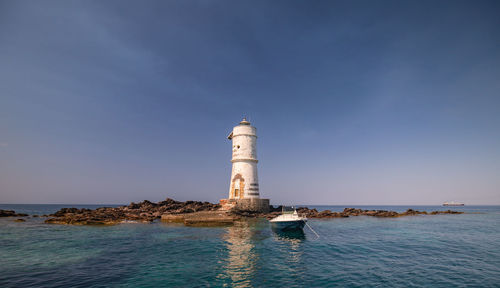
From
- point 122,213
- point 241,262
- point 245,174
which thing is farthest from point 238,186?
point 241,262

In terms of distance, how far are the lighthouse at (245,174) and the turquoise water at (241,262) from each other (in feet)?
55.0

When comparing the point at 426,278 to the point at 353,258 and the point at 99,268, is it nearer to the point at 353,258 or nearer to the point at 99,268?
the point at 353,258

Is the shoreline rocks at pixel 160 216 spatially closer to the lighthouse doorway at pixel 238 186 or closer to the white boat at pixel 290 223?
the white boat at pixel 290 223

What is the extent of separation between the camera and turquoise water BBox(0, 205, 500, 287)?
1016 centimetres

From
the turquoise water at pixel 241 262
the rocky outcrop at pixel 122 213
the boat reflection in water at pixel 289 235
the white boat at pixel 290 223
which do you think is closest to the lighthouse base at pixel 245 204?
the rocky outcrop at pixel 122 213

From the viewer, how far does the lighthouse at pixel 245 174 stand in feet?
121

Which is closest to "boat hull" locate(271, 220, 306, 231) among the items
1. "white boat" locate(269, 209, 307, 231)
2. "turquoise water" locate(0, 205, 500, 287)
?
"white boat" locate(269, 209, 307, 231)

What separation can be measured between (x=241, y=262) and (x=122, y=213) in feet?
100

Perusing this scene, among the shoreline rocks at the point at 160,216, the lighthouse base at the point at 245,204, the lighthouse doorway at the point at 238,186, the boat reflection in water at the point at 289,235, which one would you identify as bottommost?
the boat reflection in water at the point at 289,235

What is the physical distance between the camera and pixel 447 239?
20.8 m

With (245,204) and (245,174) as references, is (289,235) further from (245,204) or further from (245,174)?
(245,174)

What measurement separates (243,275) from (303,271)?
318 centimetres

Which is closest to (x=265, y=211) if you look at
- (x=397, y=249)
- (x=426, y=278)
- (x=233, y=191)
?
(x=233, y=191)

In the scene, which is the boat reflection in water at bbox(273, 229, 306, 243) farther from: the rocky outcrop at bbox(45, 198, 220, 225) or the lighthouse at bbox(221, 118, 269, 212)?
the rocky outcrop at bbox(45, 198, 220, 225)
